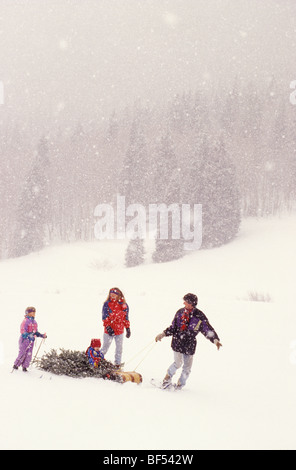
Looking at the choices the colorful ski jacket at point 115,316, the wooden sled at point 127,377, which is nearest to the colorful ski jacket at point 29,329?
the colorful ski jacket at point 115,316

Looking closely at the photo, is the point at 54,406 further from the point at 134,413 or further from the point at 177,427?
the point at 177,427

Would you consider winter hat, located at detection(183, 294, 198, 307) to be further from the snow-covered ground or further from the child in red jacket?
the child in red jacket

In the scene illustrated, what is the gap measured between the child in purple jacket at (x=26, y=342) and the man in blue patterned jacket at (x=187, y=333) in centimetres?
231

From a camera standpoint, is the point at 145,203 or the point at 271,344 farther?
the point at 145,203

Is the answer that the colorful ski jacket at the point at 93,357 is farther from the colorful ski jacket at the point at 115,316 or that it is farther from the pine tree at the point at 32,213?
the pine tree at the point at 32,213

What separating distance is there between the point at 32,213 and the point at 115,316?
142 ft

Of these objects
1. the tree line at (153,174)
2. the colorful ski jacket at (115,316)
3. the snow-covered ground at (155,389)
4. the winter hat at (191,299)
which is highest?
the tree line at (153,174)

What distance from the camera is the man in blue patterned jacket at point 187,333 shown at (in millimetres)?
6406

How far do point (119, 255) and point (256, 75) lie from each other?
375ft

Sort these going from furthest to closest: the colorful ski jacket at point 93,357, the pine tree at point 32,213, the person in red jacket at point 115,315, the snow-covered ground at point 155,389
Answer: the pine tree at point 32,213 < the person in red jacket at point 115,315 < the colorful ski jacket at point 93,357 < the snow-covered ground at point 155,389

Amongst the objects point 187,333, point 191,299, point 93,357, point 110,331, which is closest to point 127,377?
point 93,357

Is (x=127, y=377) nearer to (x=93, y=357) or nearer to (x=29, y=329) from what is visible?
(x=93, y=357)

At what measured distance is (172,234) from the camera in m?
39.1
